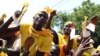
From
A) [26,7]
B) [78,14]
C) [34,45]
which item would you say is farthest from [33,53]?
[78,14]

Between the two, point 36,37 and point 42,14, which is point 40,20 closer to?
point 42,14

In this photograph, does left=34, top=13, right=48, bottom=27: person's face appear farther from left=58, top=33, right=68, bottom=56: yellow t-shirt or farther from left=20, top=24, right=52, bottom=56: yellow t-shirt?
left=58, top=33, right=68, bottom=56: yellow t-shirt

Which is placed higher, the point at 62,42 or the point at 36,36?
the point at 62,42

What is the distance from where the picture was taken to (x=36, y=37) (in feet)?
21.9

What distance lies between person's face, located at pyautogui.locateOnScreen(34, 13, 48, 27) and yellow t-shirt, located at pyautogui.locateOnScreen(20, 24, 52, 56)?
92mm

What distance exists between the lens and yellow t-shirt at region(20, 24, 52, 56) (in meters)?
6.65

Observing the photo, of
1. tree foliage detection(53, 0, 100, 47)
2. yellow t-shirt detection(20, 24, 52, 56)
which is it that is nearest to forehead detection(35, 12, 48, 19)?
yellow t-shirt detection(20, 24, 52, 56)

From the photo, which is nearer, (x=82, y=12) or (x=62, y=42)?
(x=62, y=42)

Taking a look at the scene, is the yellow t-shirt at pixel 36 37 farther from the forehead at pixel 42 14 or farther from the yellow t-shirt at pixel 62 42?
the yellow t-shirt at pixel 62 42

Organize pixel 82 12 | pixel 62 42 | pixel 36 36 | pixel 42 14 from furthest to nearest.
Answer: pixel 82 12 → pixel 62 42 → pixel 42 14 → pixel 36 36

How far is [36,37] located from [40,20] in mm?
249

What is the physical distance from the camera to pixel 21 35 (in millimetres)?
6676

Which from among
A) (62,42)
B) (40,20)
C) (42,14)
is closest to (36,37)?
(40,20)

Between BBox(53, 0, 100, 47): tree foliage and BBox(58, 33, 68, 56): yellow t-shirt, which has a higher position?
BBox(53, 0, 100, 47): tree foliage
